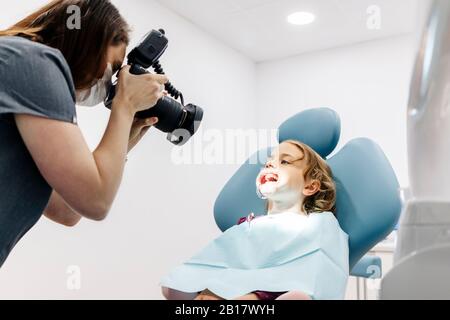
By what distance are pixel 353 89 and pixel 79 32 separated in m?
2.83

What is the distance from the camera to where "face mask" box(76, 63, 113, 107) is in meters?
0.88

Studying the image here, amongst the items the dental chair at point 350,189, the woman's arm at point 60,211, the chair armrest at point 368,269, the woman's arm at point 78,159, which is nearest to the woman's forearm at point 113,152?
the woman's arm at point 78,159

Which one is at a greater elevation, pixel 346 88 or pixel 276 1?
pixel 276 1

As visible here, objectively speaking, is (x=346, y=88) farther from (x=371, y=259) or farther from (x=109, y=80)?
(x=109, y=80)

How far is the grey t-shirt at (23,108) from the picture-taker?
25.6 inches

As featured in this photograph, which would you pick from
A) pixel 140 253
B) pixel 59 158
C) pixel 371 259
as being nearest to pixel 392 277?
pixel 59 158

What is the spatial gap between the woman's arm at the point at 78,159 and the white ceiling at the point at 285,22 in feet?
7.31

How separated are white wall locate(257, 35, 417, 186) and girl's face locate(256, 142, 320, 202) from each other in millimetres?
1820

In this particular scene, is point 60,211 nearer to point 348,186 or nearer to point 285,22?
point 348,186

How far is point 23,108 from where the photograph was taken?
2.11ft

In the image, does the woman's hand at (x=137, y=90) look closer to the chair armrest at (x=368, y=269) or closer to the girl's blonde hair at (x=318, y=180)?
the girl's blonde hair at (x=318, y=180)

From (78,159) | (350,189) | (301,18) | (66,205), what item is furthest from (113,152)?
(301,18)
